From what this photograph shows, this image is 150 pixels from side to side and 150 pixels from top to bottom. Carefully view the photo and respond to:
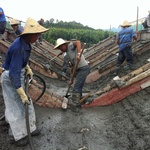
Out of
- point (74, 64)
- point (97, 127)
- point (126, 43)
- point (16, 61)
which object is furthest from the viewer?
point (126, 43)

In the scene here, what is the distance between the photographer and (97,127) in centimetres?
473

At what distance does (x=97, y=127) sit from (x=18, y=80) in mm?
2034

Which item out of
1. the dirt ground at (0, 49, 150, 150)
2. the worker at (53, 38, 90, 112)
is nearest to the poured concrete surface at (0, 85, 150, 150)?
the dirt ground at (0, 49, 150, 150)

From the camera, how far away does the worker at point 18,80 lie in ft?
11.2

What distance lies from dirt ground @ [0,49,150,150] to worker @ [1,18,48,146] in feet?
1.06

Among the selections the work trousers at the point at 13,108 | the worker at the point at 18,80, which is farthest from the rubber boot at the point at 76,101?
the work trousers at the point at 13,108

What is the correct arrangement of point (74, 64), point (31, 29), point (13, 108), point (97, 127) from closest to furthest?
point (31, 29)
point (13, 108)
point (97, 127)
point (74, 64)

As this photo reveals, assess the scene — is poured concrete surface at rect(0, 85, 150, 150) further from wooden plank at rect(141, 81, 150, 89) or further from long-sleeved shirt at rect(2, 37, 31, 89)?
long-sleeved shirt at rect(2, 37, 31, 89)

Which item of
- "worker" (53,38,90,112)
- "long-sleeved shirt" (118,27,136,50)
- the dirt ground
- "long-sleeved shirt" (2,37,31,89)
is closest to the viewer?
"long-sleeved shirt" (2,37,31,89)

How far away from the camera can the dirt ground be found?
13.0 ft

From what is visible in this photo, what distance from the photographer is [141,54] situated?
8875 millimetres

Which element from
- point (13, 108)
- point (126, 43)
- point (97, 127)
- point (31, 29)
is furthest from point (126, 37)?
point (13, 108)

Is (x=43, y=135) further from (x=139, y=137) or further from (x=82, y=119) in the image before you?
(x=139, y=137)

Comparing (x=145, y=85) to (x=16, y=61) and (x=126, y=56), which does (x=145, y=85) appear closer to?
(x=126, y=56)
